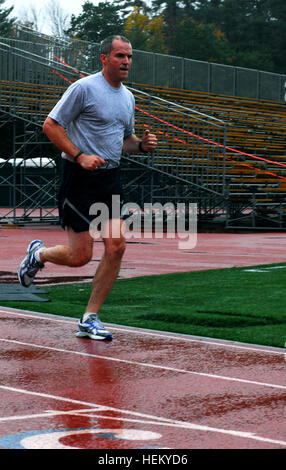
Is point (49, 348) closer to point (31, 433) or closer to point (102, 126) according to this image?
point (102, 126)

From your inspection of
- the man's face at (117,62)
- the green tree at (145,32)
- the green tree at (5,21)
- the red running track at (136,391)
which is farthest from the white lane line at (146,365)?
the green tree at (145,32)

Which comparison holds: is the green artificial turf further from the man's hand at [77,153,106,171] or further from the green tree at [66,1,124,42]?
the green tree at [66,1,124,42]

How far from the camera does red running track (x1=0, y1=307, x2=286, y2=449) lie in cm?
438

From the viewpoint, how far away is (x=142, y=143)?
7289mm

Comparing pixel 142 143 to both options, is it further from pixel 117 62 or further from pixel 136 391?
pixel 136 391

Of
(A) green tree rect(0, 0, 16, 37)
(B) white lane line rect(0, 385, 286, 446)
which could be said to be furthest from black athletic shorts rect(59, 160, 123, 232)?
(A) green tree rect(0, 0, 16, 37)

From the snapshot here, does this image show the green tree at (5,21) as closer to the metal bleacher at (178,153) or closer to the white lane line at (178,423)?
the metal bleacher at (178,153)

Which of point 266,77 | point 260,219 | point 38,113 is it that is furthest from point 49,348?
point 266,77

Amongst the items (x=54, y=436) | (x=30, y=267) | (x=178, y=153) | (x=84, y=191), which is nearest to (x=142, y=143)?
(x=84, y=191)

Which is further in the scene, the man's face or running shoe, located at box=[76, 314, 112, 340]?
running shoe, located at box=[76, 314, 112, 340]

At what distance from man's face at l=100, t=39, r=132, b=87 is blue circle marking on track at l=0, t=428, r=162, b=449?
A: 3.27 m

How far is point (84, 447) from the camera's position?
4.16 metres

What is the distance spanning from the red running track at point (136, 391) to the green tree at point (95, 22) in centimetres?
7625

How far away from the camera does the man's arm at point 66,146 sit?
259 inches
